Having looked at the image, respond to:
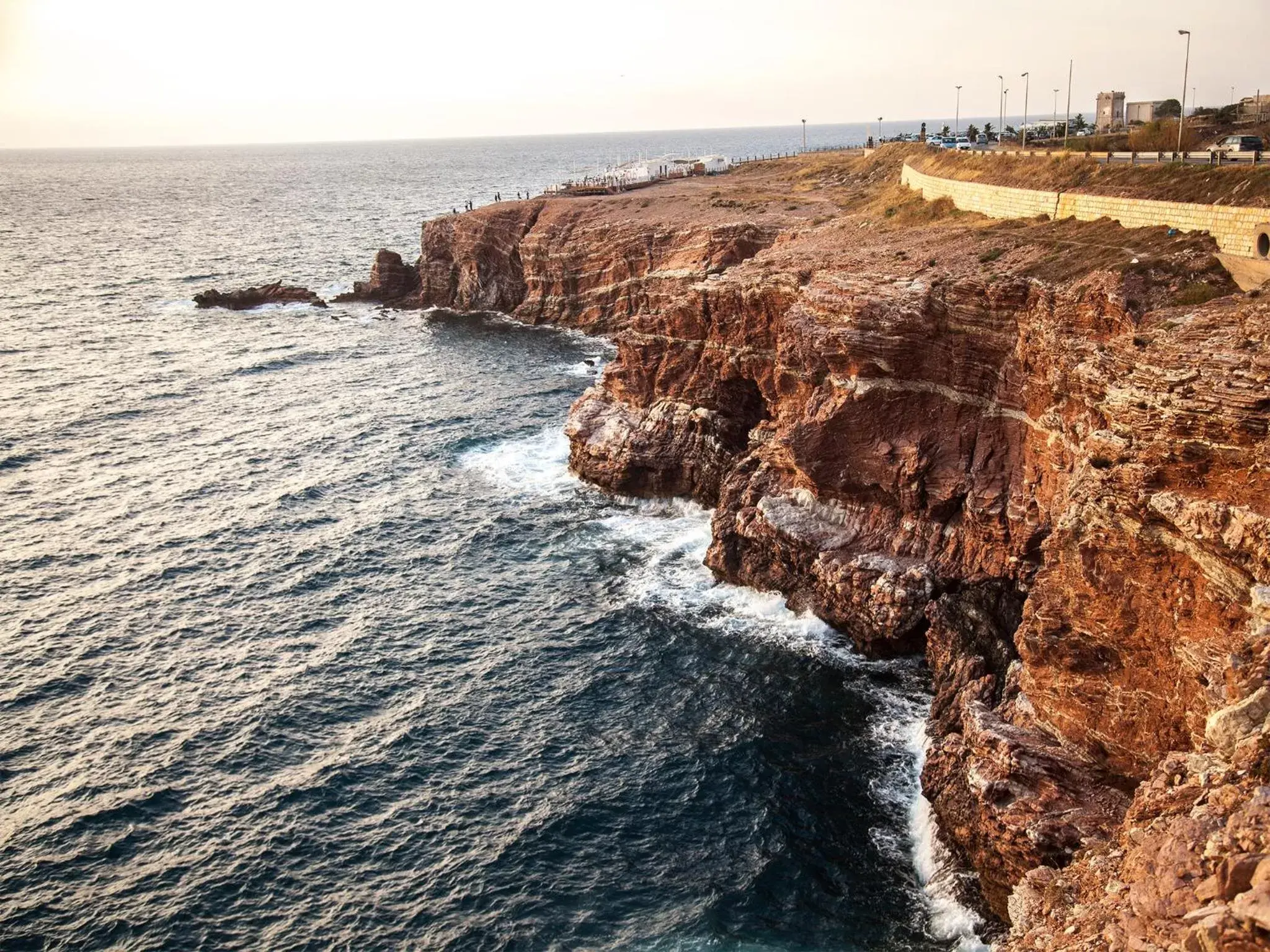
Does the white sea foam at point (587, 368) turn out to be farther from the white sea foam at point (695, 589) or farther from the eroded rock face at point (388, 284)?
the eroded rock face at point (388, 284)

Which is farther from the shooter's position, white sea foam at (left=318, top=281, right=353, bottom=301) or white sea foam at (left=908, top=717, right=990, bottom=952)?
white sea foam at (left=318, top=281, right=353, bottom=301)

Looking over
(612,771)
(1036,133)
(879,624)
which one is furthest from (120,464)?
(1036,133)

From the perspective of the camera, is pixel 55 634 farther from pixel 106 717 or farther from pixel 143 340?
pixel 143 340

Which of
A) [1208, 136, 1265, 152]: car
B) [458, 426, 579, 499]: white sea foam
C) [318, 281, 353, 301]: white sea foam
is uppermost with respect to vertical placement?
[1208, 136, 1265, 152]: car

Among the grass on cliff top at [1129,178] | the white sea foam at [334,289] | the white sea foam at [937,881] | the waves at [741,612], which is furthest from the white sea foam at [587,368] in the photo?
the white sea foam at [937,881]

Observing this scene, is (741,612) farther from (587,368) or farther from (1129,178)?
(587,368)

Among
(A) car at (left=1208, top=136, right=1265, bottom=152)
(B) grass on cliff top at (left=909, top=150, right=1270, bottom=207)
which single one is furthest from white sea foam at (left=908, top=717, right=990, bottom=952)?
(A) car at (left=1208, top=136, right=1265, bottom=152)

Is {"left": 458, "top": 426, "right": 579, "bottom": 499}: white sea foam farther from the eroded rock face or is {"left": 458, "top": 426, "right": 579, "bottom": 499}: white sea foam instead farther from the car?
the eroded rock face

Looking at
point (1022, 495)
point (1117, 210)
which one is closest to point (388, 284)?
point (1117, 210)
